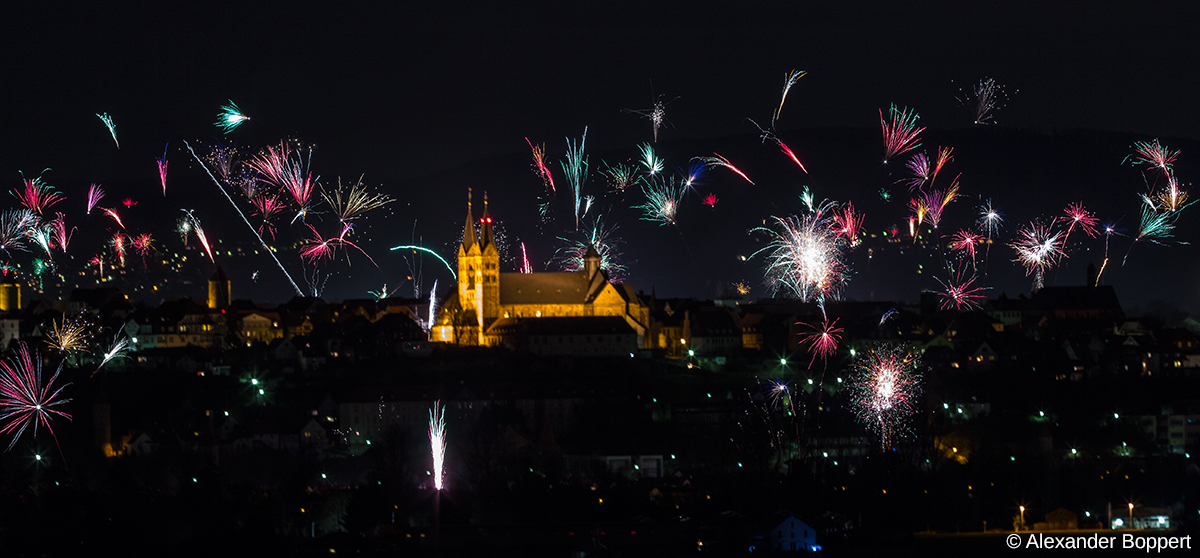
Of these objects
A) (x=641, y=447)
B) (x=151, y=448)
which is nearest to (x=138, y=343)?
(x=151, y=448)

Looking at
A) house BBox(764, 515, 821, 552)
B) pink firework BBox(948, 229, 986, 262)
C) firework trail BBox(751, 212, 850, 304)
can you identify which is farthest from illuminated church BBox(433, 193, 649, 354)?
house BBox(764, 515, 821, 552)

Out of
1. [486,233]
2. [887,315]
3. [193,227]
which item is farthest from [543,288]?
[193,227]

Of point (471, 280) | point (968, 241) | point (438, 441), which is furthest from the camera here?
point (471, 280)

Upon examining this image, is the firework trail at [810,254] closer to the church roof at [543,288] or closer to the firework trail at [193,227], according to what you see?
the church roof at [543,288]

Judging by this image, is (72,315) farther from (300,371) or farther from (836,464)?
(836,464)

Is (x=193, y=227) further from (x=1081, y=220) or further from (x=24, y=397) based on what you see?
(x=1081, y=220)

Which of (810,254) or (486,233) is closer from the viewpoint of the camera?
(810,254)
